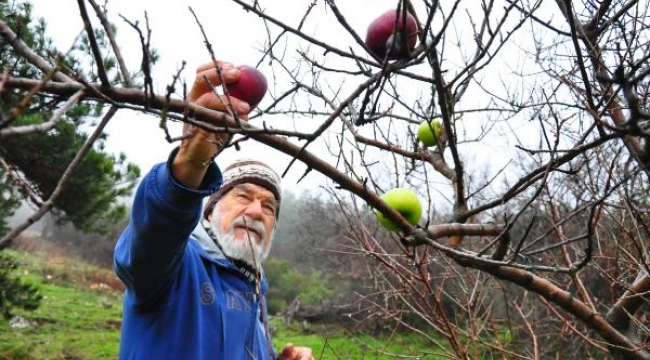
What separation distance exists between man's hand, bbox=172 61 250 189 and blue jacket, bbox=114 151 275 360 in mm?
38

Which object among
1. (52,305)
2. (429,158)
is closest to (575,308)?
(429,158)

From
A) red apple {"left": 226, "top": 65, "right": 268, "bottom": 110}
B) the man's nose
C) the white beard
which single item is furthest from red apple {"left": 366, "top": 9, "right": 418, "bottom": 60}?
the man's nose

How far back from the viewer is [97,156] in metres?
5.39

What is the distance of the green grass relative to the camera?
683cm

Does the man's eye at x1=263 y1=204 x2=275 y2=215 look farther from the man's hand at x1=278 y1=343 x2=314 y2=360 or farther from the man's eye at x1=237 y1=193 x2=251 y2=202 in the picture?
the man's hand at x1=278 y1=343 x2=314 y2=360

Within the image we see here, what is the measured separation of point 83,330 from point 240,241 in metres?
8.30

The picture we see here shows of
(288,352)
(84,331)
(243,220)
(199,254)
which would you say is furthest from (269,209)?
(84,331)

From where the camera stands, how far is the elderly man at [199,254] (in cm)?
130

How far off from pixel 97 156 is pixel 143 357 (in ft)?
14.0

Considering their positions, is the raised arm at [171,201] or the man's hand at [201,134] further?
the raised arm at [171,201]

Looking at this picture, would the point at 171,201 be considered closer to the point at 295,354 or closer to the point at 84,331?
the point at 295,354

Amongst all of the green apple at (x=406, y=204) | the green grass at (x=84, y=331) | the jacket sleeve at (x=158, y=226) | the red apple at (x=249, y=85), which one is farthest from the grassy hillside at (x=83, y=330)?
the red apple at (x=249, y=85)

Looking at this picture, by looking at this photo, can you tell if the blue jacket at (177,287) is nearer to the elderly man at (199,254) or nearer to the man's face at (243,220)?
the elderly man at (199,254)

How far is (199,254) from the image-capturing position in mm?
2055
